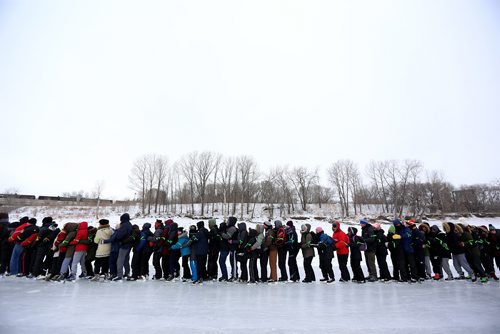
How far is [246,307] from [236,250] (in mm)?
3002

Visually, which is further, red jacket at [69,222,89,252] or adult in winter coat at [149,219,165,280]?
adult in winter coat at [149,219,165,280]

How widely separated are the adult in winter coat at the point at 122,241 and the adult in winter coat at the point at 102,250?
296 mm

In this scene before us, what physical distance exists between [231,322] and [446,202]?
5899 centimetres

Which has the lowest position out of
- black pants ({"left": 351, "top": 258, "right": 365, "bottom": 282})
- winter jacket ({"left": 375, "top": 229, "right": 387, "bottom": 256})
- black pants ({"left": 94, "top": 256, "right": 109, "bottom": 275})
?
black pants ({"left": 351, "top": 258, "right": 365, "bottom": 282})

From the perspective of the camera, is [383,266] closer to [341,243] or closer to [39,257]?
[341,243]

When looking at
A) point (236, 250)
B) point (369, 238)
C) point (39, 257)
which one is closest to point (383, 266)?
point (369, 238)

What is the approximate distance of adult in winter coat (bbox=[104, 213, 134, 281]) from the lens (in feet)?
26.6

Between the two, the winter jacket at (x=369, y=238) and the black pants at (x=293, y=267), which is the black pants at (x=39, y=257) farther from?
the winter jacket at (x=369, y=238)

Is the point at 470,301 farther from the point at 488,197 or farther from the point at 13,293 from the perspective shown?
the point at 488,197

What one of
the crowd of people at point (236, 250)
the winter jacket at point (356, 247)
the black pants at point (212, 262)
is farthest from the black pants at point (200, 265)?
the winter jacket at point (356, 247)

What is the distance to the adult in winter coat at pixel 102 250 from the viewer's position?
8.29 meters

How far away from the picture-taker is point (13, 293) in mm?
6672

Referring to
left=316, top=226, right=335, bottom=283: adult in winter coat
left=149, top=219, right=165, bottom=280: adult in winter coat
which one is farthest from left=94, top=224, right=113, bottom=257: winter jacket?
left=316, top=226, right=335, bottom=283: adult in winter coat

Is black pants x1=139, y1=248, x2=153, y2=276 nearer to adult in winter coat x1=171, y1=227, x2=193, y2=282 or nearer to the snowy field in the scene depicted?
the snowy field
